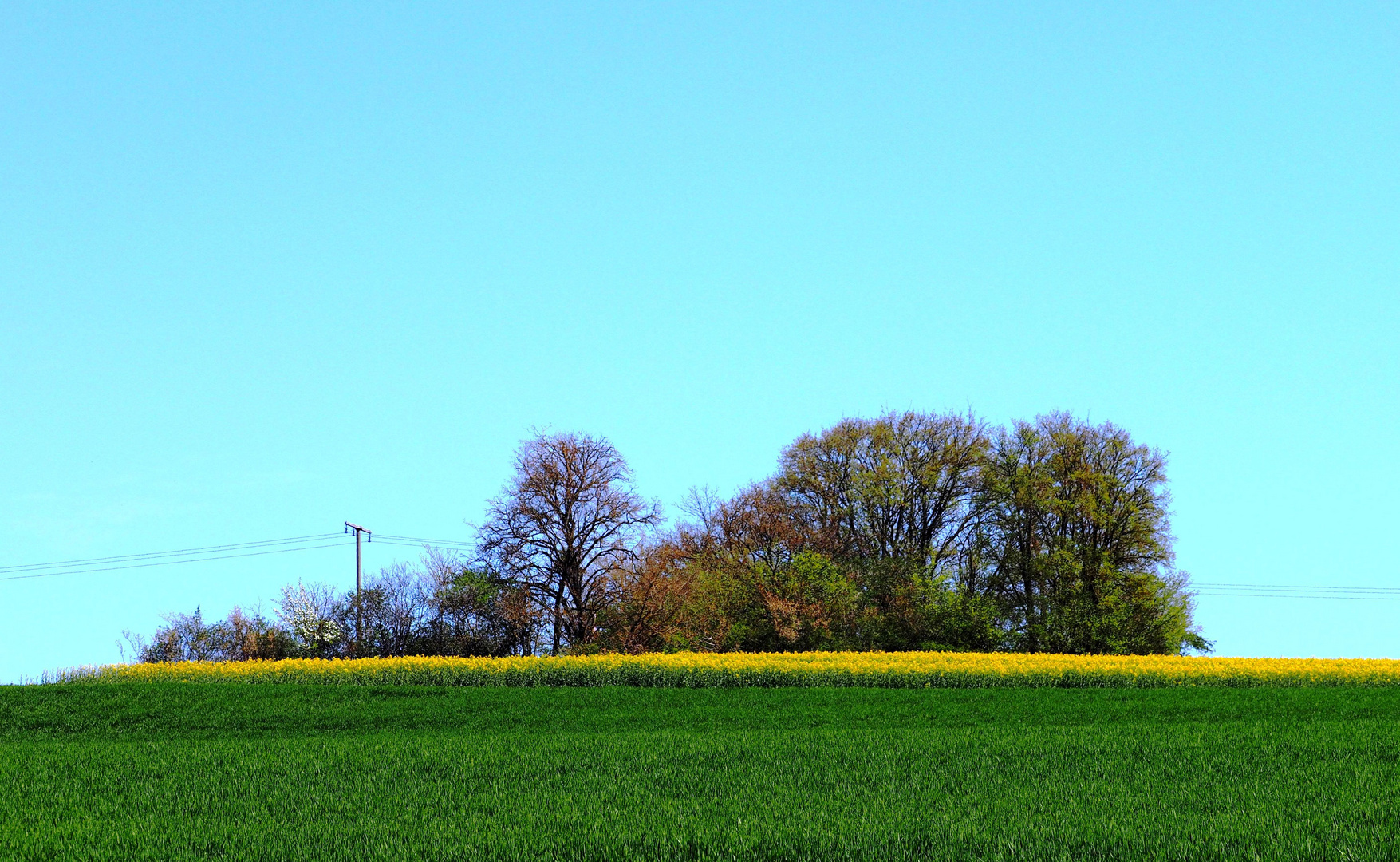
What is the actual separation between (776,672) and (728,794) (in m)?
22.1

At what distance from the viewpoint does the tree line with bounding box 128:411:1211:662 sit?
44.3 m

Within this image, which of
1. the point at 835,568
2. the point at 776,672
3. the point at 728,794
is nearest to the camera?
the point at 728,794

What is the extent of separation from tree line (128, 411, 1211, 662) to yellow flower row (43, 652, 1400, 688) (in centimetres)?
768

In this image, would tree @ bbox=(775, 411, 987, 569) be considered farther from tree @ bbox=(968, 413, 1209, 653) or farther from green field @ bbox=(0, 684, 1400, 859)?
green field @ bbox=(0, 684, 1400, 859)

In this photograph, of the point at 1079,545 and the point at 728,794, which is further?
the point at 1079,545

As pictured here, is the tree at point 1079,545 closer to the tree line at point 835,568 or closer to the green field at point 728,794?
the tree line at point 835,568

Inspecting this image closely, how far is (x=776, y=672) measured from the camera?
34406mm

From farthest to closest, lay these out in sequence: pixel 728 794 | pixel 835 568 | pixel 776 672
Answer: pixel 835 568, pixel 776 672, pixel 728 794

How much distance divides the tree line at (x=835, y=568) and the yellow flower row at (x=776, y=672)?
7682 millimetres

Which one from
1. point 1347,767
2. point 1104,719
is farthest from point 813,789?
point 1104,719

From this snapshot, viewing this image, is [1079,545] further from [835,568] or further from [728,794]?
[728,794]

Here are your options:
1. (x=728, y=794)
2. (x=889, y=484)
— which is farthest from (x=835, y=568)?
(x=728, y=794)

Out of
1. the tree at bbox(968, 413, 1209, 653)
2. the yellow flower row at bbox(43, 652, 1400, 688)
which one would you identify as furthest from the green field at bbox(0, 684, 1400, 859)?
the tree at bbox(968, 413, 1209, 653)

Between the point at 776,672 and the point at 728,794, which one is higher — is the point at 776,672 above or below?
below
